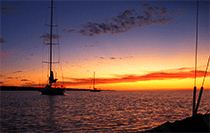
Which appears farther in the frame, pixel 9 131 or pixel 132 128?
pixel 132 128

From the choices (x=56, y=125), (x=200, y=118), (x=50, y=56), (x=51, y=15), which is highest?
(x=51, y=15)

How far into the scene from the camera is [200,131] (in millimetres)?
17094

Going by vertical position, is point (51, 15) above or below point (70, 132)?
above

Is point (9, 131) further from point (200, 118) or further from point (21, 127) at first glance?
point (200, 118)

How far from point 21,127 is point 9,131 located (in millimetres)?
2156

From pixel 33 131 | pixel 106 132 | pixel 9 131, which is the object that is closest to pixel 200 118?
pixel 106 132

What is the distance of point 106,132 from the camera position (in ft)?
82.6

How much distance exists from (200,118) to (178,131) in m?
1.66

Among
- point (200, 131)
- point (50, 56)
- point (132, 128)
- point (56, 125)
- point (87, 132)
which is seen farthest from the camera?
point (50, 56)

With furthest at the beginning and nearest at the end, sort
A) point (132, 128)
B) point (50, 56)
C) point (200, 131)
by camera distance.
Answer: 1. point (50, 56)
2. point (132, 128)
3. point (200, 131)

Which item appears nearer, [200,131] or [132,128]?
[200,131]

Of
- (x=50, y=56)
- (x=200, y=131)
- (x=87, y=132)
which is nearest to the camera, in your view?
(x=200, y=131)

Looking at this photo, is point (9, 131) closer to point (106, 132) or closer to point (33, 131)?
point (33, 131)

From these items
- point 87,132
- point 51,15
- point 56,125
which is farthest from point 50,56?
point 87,132
